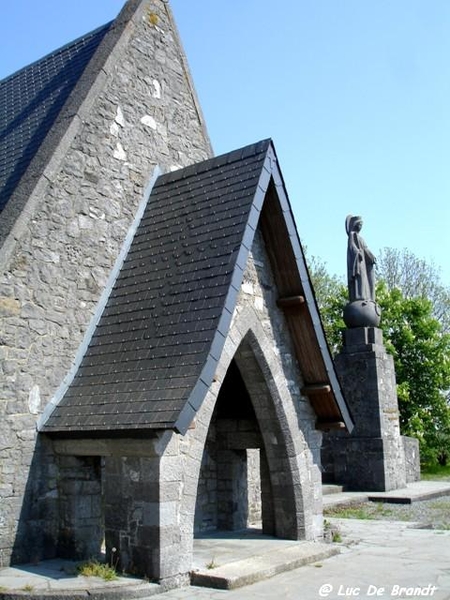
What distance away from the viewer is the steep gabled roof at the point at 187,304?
21.0 feet

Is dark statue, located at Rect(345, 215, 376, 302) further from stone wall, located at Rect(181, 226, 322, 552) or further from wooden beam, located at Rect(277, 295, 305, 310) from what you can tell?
wooden beam, located at Rect(277, 295, 305, 310)

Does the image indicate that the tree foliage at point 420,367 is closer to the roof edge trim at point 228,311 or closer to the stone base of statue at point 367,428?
the stone base of statue at point 367,428

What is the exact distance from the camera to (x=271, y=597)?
5719mm

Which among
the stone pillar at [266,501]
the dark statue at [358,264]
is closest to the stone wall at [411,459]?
the dark statue at [358,264]

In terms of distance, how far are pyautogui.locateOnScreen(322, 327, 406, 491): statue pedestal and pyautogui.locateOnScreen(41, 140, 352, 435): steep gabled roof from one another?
664 cm

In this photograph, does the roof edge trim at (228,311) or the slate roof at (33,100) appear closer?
the roof edge trim at (228,311)

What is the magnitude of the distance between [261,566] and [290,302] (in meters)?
2.84

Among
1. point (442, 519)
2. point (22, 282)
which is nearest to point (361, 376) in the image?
point (442, 519)

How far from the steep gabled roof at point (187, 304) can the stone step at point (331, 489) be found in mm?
5951

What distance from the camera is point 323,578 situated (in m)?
6.38

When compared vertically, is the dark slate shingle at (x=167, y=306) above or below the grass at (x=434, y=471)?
above

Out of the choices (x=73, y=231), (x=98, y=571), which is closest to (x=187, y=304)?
(x=73, y=231)

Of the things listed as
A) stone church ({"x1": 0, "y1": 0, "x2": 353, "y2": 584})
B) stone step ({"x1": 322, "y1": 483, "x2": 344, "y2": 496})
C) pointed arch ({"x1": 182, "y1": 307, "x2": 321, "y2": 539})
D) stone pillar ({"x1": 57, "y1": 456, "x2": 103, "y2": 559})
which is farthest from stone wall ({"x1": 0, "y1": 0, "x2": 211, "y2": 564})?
stone step ({"x1": 322, "y1": 483, "x2": 344, "y2": 496})

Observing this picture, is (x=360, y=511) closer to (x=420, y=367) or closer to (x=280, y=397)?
(x=280, y=397)
